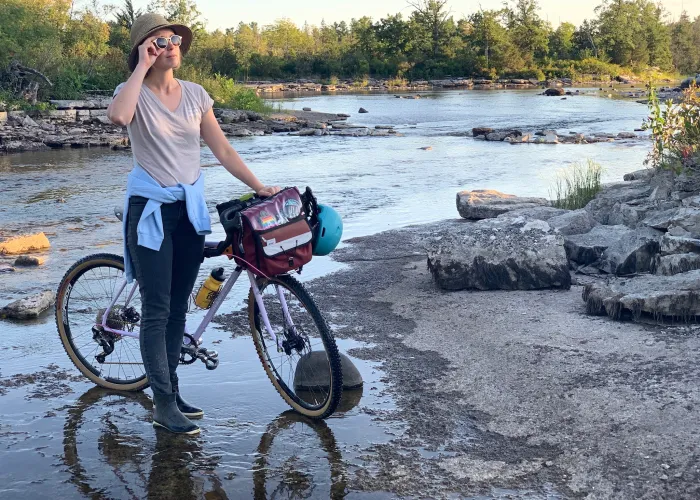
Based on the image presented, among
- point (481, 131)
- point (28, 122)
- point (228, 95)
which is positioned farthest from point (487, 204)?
point (228, 95)

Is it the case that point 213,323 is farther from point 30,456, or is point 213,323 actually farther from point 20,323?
point 30,456

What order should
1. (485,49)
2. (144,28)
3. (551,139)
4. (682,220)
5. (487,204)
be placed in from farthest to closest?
(485,49), (551,139), (487,204), (682,220), (144,28)

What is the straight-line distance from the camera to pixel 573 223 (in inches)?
357

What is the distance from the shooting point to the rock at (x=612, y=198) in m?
10.0

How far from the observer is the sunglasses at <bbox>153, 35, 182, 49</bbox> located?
4.23 meters

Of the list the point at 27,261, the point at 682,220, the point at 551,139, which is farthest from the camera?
the point at 551,139

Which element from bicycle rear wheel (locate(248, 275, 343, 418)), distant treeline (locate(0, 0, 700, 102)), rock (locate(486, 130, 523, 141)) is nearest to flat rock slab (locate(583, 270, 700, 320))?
bicycle rear wheel (locate(248, 275, 343, 418))

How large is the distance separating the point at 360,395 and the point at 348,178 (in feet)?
44.1

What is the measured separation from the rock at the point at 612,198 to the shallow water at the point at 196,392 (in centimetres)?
253

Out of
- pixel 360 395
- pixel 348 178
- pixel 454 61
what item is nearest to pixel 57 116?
pixel 348 178

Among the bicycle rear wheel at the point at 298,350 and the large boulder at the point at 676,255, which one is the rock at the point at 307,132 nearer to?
the large boulder at the point at 676,255

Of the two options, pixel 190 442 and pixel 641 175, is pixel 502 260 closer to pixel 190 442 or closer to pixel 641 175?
pixel 190 442

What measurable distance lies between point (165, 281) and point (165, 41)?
117cm

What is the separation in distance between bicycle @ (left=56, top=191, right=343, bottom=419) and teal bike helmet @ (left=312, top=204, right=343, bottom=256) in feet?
0.75
